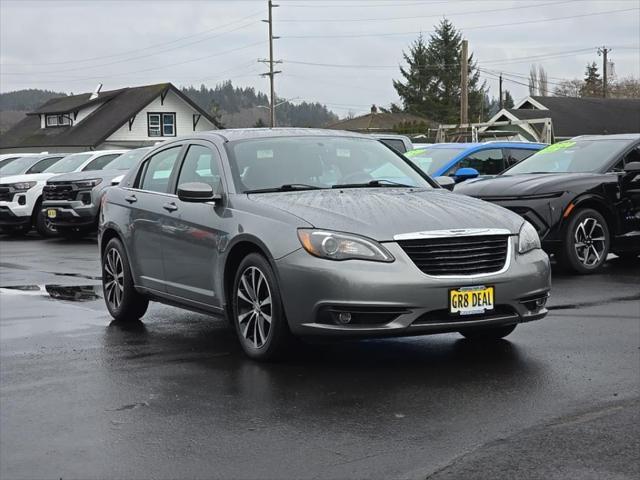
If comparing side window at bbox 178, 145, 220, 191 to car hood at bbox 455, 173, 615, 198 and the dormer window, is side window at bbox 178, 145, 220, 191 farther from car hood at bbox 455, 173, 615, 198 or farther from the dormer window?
the dormer window

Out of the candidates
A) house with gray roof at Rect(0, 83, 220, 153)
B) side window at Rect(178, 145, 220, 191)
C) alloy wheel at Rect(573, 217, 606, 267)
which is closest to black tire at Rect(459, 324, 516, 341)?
side window at Rect(178, 145, 220, 191)

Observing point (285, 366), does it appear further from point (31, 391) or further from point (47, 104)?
point (47, 104)

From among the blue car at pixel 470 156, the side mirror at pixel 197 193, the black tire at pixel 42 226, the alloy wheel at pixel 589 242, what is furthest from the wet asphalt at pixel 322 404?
the black tire at pixel 42 226

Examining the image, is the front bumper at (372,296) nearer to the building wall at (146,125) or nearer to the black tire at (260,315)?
the black tire at (260,315)

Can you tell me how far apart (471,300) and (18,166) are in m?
21.7

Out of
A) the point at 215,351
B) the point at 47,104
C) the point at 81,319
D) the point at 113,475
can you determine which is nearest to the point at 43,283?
the point at 81,319

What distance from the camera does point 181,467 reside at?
486cm

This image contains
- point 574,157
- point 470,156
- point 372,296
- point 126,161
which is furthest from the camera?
point 126,161

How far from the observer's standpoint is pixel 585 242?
1193 centimetres

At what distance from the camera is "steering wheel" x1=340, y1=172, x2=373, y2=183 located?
7.95 metres

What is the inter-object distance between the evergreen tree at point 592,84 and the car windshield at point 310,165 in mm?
99187

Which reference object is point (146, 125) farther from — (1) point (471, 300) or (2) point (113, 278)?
(1) point (471, 300)

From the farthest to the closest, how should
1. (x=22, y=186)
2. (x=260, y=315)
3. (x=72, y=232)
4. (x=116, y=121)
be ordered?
(x=116, y=121), (x=22, y=186), (x=72, y=232), (x=260, y=315)

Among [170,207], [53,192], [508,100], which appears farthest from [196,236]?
[508,100]
